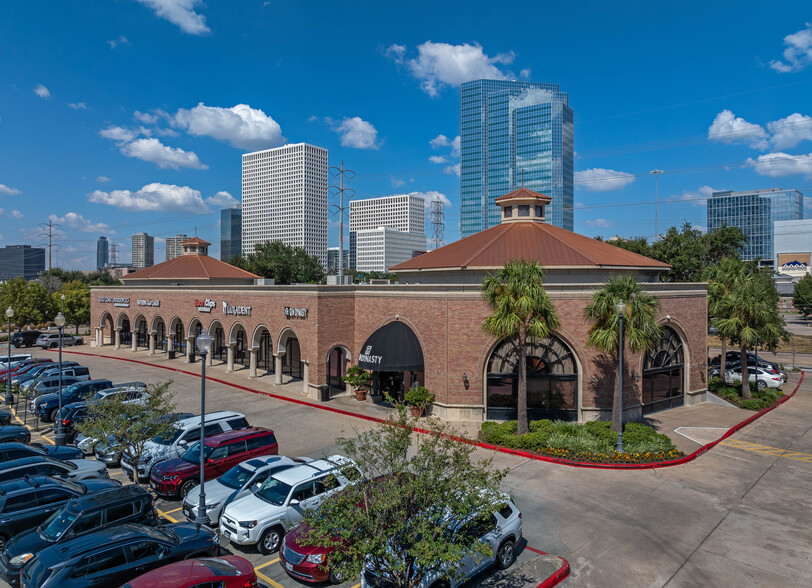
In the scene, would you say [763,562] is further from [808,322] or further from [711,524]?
[808,322]

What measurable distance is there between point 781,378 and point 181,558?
42214 mm

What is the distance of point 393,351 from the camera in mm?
27641

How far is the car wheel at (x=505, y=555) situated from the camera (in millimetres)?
12212

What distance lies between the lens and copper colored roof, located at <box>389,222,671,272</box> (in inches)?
1177

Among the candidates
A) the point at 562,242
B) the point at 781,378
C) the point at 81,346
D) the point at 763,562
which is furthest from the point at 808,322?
the point at 81,346

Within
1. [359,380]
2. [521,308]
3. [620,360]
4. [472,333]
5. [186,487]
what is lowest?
[186,487]

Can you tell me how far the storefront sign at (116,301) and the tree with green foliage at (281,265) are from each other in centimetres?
A: 2320

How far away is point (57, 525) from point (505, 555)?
11.3 m

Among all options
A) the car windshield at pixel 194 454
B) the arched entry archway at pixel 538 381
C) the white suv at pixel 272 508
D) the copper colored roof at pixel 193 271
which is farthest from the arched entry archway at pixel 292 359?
the white suv at pixel 272 508

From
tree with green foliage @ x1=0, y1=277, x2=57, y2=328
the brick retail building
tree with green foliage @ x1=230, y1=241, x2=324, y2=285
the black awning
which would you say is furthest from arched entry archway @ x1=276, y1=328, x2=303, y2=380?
tree with green foliage @ x1=0, y1=277, x2=57, y2=328

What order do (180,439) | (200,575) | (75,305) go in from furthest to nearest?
(75,305), (180,439), (200,575)

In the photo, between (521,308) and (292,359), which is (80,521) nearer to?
(521,308)

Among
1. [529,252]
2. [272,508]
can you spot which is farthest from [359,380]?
[272,508]

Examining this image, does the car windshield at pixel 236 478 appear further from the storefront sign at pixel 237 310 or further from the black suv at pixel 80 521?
the storefront sign at pixel 237 310
